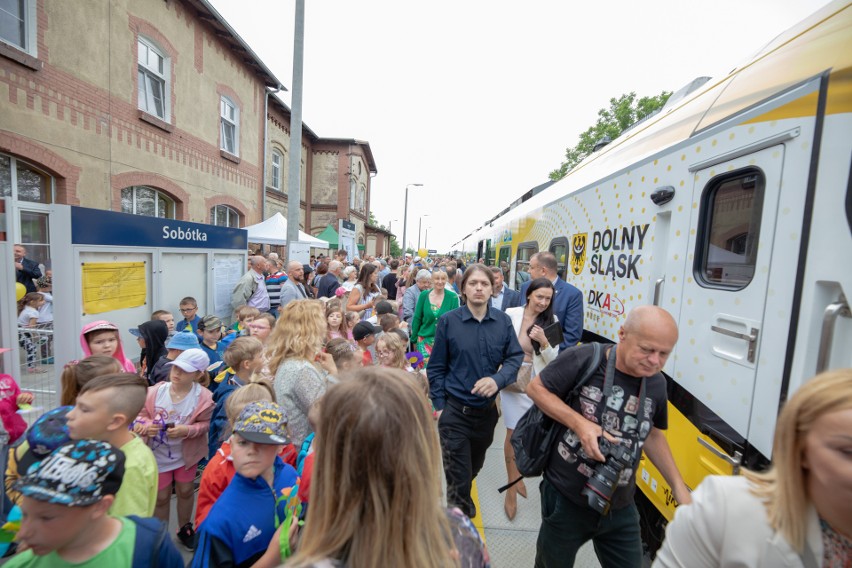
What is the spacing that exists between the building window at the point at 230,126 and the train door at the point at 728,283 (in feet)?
43.4

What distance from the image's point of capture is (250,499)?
172cm

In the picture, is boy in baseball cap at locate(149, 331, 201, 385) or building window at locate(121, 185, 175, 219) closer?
boy in baseball cap at locate(149, 331, 201, 385)

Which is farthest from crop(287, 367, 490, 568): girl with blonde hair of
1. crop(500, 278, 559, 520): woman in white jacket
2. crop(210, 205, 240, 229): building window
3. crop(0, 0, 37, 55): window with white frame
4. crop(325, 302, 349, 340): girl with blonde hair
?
crop(210, 205, 240, 229): building window

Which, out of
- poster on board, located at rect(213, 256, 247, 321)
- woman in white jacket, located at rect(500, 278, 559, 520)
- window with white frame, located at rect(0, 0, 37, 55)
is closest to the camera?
woman in white jacket, located at rect(500, 278, 559, 520)

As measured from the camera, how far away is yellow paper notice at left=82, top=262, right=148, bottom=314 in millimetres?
3975

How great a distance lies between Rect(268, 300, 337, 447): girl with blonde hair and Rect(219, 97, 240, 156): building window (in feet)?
38.3

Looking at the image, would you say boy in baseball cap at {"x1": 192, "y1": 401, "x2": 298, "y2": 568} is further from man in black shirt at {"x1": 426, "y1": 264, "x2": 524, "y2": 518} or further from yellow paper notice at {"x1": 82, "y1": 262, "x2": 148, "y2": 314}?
yellow paper notice at {"x1": 82, "y1": 262, "x2": 148, "y2": 314}

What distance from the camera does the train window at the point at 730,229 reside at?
2.07m

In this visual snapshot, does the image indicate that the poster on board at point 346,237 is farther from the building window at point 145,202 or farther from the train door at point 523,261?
the train door at point 523,261

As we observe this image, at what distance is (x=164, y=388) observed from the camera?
287cm

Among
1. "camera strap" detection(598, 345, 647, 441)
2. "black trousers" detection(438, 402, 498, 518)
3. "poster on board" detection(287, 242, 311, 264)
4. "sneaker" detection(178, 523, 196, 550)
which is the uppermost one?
"poster on board" detection(287, 242, 311, 264)

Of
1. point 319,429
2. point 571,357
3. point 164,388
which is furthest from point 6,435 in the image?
point 571,357

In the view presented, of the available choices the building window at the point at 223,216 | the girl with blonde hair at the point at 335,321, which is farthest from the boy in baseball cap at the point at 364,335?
the building window at the point at 223,216

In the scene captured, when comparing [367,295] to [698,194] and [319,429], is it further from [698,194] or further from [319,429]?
[319,429]
